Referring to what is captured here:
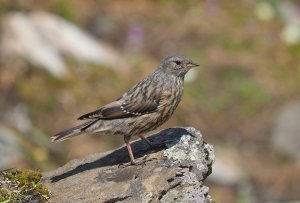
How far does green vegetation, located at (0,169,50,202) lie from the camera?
8492 millimetres

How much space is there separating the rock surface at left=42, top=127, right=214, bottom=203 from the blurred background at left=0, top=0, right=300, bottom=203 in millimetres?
4136

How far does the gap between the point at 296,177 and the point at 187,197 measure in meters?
11.0

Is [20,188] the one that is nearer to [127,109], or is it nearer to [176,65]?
[127,109]

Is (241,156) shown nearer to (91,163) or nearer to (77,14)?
(77,14)

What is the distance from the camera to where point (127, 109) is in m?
10.5

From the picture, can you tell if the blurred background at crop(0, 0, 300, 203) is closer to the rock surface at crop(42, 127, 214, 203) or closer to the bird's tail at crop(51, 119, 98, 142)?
the bird's tail at crop(51, 119, 98, 142)

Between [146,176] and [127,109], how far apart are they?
64.4 inches

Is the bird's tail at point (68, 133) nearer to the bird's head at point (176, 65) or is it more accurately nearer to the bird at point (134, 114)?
the bird at point (134, 114)

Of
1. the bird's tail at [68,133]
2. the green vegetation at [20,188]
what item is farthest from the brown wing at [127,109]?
the green vegetation at [20,188]

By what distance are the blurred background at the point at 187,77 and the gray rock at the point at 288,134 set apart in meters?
0.03

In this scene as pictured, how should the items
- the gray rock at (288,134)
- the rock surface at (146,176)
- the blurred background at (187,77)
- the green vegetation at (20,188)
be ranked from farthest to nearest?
the gray rock at (288,134)
the blurred background at (187,77)
the rock surface at (146,176)
the green vegetation at (20,188)

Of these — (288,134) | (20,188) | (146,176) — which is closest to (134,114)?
(146,176)

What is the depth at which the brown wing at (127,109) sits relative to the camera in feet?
34.2

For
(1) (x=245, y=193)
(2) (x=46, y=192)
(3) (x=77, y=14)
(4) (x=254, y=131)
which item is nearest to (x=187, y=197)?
(2) (x=46, y=192)
